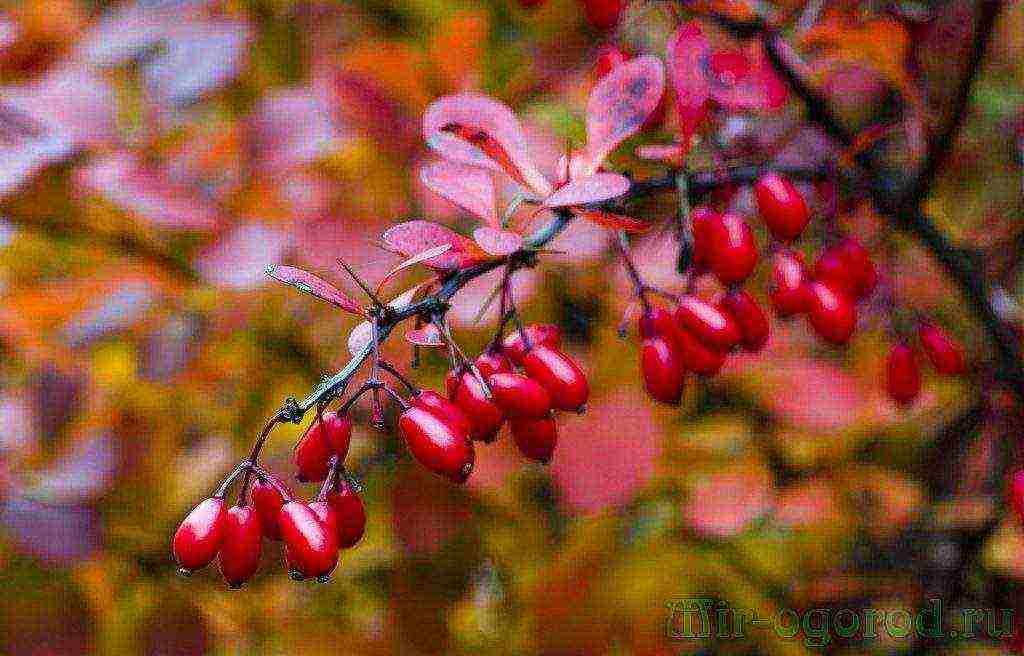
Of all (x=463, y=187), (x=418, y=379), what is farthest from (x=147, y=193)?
(x=463, y=187)

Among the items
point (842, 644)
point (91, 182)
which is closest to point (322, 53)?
point (91, 182)

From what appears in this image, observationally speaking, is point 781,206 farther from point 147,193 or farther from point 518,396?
point 147,193

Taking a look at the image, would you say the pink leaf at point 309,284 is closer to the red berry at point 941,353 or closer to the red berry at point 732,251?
the red berry at point 732,251

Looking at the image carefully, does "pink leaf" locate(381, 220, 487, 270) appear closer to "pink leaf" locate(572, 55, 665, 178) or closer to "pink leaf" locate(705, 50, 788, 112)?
"pink leaf" locate(572, 55, 665, 178)

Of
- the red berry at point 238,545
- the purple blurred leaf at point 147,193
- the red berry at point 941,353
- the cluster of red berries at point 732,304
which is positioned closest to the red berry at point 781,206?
the cluster of red berries at point 732,304

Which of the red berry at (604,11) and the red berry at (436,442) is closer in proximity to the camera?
the red berry at (436,442)

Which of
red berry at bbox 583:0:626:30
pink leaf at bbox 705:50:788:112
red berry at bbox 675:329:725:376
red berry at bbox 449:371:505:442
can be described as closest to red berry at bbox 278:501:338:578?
red berry at bbox 449:371:505:442

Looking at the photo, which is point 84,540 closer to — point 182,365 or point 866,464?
point 182,365
